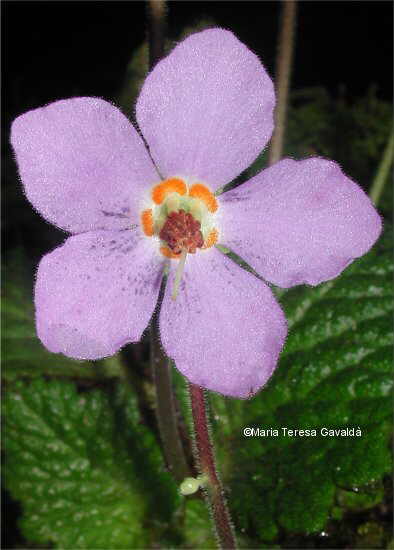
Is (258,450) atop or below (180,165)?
below

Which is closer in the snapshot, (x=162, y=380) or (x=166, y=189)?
(x=166, y=189)

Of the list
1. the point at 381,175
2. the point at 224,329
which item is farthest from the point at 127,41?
the point at 224,329

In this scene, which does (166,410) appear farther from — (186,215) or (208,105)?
(208,105)

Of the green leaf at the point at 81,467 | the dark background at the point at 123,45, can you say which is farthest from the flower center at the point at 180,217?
the dark background at the point at 123,45

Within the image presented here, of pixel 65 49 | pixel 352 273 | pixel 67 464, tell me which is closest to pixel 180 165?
pixel 352 273

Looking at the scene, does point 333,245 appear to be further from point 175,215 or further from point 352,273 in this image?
point 352,273

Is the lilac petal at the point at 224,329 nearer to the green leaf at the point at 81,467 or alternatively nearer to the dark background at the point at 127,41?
the green leaf at the point at 81,467
